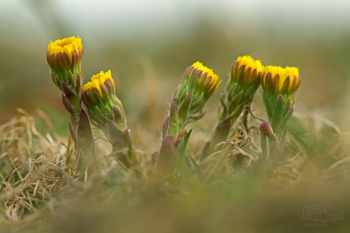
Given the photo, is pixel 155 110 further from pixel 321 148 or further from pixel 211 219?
pixel 211 219

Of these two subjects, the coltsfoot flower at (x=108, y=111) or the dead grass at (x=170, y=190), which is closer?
the dead grass at (x=170, y=190)

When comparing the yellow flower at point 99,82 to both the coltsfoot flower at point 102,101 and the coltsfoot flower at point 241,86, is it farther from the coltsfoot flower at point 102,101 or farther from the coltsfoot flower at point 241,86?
the coltsfoot flower at point 241,86

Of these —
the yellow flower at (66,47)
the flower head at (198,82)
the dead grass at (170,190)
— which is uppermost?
the flower head at (198,82)

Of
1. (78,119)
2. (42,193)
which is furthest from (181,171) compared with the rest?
(42,193)

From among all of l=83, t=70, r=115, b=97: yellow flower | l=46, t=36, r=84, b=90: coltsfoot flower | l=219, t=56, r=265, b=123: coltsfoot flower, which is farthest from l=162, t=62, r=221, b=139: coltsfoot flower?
l=46, t=36, r=84, b=90: coltsfoot flower

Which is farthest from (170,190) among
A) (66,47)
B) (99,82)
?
(66,47)

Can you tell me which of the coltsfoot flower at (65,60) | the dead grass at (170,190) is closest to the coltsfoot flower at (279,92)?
the dead grass at (170,190)

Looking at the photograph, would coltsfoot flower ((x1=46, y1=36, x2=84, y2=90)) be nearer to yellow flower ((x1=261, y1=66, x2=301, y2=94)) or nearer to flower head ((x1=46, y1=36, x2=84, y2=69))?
flower head ((x1=46, y1=36, x2=84, y2=69))
